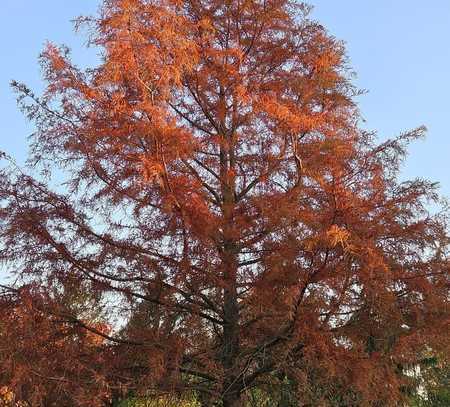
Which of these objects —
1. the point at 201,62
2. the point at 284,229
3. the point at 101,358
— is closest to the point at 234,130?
the point at 201,62

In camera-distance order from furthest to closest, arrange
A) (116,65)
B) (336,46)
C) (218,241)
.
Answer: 1. (336,46)
2. (218,241)
3. (116,65)

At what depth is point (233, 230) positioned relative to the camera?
758cm

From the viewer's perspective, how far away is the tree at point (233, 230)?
21.4 feet

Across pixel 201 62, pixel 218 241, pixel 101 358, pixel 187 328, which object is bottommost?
pixel 101 358

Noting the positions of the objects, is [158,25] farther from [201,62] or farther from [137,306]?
[137,306]

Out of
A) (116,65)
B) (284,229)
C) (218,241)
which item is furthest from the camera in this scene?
(218,241)

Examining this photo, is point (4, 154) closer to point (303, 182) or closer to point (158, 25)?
point (158, 25)

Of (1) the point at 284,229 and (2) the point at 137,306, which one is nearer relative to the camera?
(1) the point at 284,229

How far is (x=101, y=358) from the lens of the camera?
751cm

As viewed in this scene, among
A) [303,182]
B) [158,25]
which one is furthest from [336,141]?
[158,25]

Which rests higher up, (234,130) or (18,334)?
(234,130)

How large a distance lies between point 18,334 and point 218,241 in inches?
103

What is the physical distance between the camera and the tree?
6.52m

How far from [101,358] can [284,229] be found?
281 centimetres
